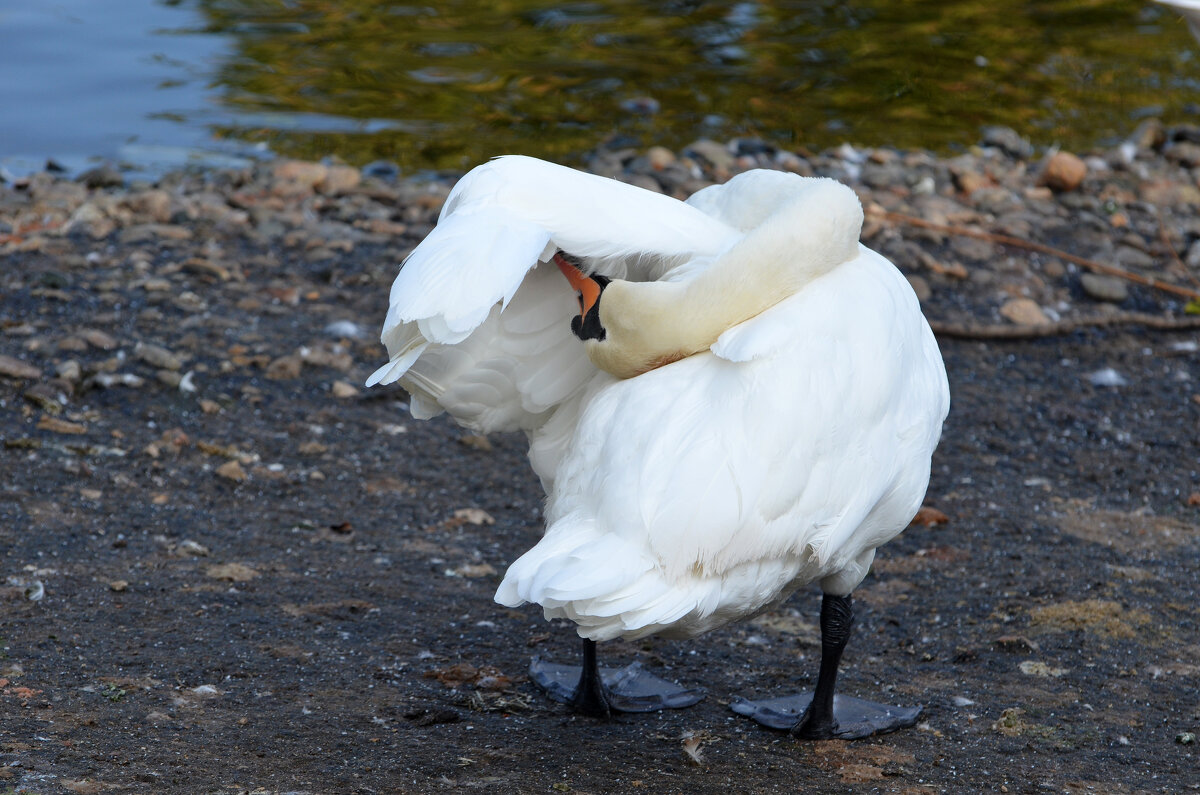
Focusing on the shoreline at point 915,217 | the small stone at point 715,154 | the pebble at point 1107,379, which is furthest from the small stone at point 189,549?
the small stone at point 715,154

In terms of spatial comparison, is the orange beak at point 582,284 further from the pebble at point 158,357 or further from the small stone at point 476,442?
the pebble at point 158,357

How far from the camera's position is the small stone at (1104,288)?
22.6 ft

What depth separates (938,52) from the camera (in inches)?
487

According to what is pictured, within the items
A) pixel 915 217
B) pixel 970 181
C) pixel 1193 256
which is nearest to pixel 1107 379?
pixel 1193 256

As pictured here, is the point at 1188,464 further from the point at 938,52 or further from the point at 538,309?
the point at 938,52

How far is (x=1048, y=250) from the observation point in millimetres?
7207

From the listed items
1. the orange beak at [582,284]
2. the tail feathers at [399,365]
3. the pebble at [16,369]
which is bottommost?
the pebble at [16,369]

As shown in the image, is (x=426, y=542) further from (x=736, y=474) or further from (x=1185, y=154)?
(x=1185, y=154)

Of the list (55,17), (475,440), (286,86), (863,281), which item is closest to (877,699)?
(863,281)

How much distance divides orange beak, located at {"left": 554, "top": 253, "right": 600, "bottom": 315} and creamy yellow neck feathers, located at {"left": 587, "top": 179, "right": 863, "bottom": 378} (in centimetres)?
8

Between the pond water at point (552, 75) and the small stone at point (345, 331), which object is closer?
the small stone at point (345, 331)

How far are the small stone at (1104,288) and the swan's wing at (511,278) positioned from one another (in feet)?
12.9

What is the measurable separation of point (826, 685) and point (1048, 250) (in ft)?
14.1

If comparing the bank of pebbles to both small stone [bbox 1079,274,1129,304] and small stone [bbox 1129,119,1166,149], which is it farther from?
small stone [bbox 1129,119,1166,149]
